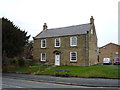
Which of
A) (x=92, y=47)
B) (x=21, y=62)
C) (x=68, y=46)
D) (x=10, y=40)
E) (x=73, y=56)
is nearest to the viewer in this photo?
(x=10, y=40)

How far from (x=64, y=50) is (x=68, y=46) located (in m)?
1.23

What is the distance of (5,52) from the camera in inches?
1163

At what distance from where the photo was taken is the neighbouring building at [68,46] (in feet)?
105

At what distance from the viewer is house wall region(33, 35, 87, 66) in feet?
104

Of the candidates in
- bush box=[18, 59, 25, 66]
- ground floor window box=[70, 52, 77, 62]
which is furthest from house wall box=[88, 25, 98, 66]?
bush box=[18, 59, 25, 66]

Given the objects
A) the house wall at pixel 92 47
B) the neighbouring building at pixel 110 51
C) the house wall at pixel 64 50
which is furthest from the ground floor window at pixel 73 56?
the neighbouring building at pixel 110 51

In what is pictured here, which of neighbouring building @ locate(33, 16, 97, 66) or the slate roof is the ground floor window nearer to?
neighbouring building @ locate(33, 16, 97, 66)

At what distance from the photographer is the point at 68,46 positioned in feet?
111

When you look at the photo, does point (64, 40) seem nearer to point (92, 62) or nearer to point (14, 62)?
point (92, 62)

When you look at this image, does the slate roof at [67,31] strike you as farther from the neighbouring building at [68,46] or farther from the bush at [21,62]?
the bush at [21,62]

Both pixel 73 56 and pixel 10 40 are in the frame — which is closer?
pixel 10 40

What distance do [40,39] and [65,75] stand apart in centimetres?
1763

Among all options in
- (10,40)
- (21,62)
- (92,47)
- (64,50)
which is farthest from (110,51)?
(10,40)

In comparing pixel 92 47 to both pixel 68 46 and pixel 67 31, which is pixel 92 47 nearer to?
pixel 68 46
